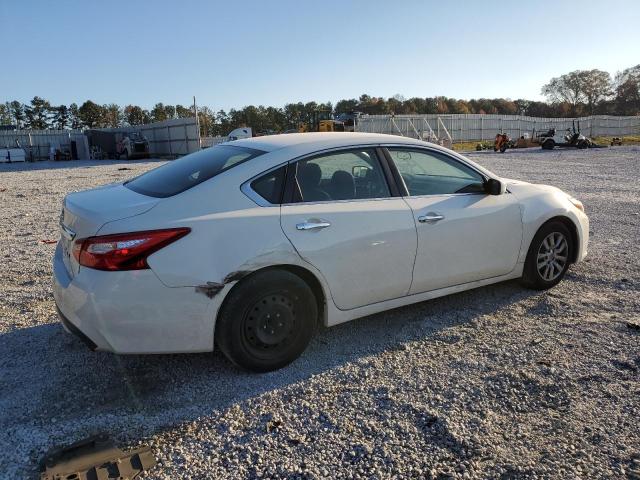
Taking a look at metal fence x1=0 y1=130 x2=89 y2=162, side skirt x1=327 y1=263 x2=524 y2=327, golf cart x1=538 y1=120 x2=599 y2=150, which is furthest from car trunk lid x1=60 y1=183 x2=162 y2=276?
metal fence x1=0 y1=130 x2=89 y2=162

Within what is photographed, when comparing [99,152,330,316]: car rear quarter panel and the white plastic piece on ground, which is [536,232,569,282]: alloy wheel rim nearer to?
[99,152,330,316]: car rear quarter panel

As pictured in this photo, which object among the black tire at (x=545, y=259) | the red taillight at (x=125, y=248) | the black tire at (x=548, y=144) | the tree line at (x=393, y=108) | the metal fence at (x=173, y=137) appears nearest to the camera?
the red taillight at (x=125, y=248)

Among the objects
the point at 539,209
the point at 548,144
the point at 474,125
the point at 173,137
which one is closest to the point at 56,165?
the point at 173,137

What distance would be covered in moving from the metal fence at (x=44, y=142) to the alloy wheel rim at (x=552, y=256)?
144 ft

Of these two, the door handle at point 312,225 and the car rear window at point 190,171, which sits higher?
the car rear window at point 190,171

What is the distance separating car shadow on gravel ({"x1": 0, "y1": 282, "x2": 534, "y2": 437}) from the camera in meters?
3.09

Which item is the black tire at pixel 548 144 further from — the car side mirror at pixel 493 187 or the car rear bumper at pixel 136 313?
the car rear bumper at pixel 136 313

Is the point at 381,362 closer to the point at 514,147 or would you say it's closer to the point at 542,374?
the point at 542,374

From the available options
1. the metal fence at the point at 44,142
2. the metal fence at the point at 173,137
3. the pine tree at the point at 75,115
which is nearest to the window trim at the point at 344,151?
the metal fence at the point at 173,137

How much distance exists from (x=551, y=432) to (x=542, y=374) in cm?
66

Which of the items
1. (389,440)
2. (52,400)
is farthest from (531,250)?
(52,400)

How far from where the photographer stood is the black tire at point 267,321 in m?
3.25

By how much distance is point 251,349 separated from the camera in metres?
3.40

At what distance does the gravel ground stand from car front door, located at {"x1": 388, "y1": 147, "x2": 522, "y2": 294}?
44 centimetres
